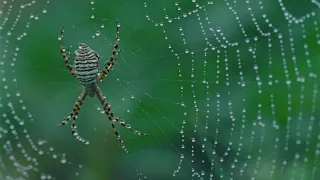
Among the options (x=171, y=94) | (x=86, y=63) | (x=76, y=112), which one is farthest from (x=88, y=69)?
(x=171, y=94)

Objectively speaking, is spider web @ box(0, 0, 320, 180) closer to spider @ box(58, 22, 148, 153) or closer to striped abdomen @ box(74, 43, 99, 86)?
spider @ box(58, 22, 148, 153)

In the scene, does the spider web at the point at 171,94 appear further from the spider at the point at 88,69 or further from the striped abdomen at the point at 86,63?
the striped abdomen at the point at 86,63

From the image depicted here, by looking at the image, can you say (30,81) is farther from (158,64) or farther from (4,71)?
(158,64)

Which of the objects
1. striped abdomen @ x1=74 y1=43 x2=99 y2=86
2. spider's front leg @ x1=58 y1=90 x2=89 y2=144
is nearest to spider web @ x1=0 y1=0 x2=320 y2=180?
spider's front leg @ x1=58 y1=90 x2=89 y2=144

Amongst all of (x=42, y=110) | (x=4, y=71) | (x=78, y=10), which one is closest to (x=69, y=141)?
(x=42, y=110)

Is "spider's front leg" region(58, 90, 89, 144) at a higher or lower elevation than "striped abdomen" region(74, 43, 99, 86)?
lower

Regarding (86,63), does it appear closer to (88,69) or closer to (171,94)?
(88,69)
